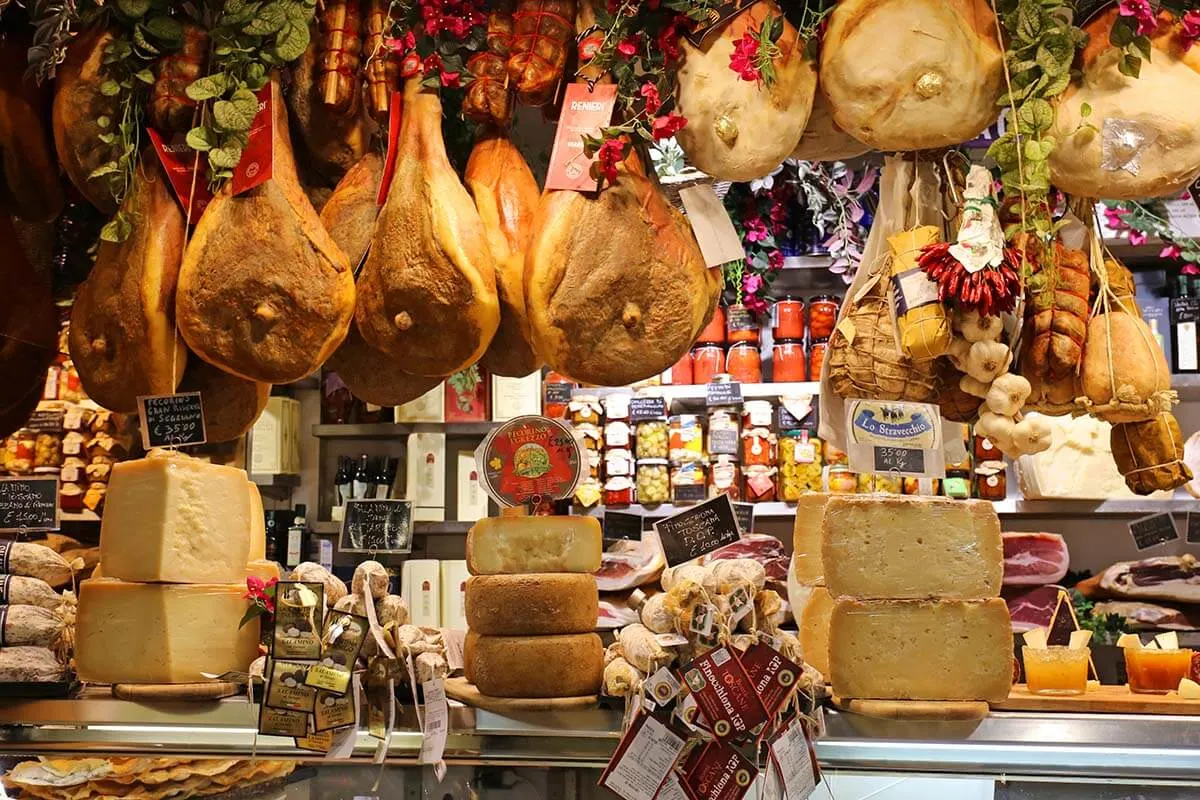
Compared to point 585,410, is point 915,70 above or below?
above

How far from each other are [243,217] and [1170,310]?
3.89 m

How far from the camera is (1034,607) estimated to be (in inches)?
179

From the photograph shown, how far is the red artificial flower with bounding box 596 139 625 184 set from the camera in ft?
7.01

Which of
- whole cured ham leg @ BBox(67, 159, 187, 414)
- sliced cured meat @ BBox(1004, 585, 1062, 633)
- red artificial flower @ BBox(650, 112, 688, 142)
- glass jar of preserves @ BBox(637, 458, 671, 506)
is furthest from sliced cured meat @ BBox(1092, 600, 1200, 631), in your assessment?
whole cured ham leg @ BBox(67, 159, 187, 414)

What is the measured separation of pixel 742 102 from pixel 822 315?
283 centimetres

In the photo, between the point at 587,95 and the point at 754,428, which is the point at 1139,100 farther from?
the point at 754,428

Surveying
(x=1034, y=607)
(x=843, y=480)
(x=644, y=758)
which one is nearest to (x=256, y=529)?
(x=644, y=758)

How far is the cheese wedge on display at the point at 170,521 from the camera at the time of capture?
2250mm

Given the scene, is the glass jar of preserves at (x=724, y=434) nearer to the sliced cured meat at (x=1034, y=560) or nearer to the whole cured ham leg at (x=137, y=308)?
the sliced cured meat at (x=1034, y=560)

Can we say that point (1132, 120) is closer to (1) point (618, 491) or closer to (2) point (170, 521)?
(2) point (170, 521)

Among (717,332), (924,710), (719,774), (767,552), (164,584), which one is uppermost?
(717,332)

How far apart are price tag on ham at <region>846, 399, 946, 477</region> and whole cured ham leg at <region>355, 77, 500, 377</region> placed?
71 centimetres

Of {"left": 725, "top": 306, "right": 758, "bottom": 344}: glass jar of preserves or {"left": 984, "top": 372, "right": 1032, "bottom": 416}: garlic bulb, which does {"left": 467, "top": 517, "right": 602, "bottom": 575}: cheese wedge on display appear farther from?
{"left": 725, "top": 306, "right": 758, "bottom": 344}: glass jar of preserves

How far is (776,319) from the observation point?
4.95m
